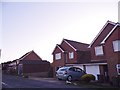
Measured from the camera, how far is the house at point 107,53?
23.6 metres

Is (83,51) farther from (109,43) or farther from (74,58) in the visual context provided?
(109,43)

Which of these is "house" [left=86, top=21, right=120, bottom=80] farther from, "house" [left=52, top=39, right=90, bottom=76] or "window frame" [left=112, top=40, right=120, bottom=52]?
"house" [left=52, top=39, right=90, bottom=76]

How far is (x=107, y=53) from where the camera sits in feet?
81.1

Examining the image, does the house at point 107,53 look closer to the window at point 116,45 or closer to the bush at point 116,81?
the window at point 116,45

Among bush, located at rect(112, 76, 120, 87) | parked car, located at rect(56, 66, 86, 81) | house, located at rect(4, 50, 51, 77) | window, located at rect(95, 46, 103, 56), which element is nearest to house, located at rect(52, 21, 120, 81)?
window, located at rect(95, 46, 103, 56)

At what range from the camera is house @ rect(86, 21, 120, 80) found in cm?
2361

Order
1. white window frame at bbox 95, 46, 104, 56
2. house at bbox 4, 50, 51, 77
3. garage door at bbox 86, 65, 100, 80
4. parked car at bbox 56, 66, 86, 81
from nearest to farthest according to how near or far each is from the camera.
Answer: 1. parked car at bbox 56, 66, 86, 81
2. garage door at bbox 86, 65, 100, 80
3. white window frame at bbox 95, 46, 104, 56
4. house at bbox 4, 50, 51, 77

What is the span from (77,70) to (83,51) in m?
12.0

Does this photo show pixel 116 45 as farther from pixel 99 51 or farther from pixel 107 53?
pixel 99 51

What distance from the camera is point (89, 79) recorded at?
71.4ft

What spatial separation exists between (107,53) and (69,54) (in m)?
13.3

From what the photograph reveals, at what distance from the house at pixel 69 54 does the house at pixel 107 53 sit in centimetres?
561

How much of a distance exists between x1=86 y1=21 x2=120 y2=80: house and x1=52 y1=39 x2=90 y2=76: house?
18.4 feet

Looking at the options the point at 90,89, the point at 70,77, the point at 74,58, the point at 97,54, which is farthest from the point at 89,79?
the point at 74,58
